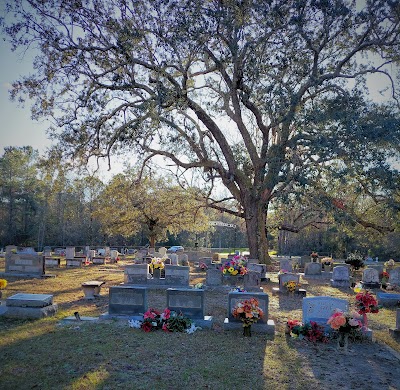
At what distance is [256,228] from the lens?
23672mm

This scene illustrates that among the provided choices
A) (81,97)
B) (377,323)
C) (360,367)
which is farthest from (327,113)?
(360,367)

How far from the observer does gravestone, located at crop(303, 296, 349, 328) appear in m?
9.80

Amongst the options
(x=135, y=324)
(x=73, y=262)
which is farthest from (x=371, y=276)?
(x=73, y=262)

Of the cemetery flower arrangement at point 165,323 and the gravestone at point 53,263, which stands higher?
the gravestone at point 53,263

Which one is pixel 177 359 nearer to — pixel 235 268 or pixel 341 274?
pixel 235 268

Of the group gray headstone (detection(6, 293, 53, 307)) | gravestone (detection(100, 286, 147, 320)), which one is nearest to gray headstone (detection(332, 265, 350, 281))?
gravestone (detection(100, 286, 147, 320))

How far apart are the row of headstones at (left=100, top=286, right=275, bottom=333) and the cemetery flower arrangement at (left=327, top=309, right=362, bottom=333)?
1668 mm

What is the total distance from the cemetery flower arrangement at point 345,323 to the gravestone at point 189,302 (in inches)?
121

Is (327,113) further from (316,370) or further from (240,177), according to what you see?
(316,370)

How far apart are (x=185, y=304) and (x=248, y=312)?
1827mm

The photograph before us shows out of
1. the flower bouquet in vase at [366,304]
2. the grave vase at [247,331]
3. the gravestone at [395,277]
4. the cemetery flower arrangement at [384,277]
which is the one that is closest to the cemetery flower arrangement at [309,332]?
the grave vase at [247,331]

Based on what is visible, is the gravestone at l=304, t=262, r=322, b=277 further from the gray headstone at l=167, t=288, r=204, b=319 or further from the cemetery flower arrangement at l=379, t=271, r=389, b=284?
the gray headstone at l=167, t=288, r=204, b=319

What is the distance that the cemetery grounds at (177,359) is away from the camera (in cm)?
643

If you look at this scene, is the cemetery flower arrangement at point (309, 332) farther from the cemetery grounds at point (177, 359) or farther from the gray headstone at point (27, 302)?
the gray headstone at point (27, 302)
